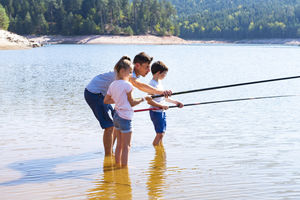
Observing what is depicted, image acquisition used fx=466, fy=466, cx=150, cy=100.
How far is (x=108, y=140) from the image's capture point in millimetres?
7008

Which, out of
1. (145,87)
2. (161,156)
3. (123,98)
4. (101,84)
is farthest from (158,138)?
(123,98)

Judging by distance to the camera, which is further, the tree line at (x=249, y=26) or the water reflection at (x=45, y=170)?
the tree line at (x=249, y=26)

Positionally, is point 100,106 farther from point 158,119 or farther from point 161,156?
point 161,156

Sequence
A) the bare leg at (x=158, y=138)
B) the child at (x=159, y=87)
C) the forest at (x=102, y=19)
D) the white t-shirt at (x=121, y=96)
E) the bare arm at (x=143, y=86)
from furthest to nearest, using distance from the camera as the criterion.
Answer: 1. the forest at (x=102, y=19)
2. the bare leg at (x=158, y=138)
3. the child at (x=159, y=87)
4. the bare arm at (x=143, y=86)
5. the white t-shirt at (x=121, y=96)

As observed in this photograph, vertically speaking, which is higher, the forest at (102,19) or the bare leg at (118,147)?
the forest at (102,19)

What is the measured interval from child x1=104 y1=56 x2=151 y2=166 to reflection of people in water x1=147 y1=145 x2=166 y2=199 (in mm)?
550

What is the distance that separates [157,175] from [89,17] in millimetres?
142351

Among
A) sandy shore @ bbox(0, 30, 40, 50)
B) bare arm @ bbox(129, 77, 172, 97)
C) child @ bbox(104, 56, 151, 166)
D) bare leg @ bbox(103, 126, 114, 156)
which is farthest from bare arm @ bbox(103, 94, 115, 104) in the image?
sandy shore @ bbox(0, 30, 40, 50)

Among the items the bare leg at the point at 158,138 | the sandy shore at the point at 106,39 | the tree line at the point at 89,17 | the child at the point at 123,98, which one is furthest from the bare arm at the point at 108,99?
the tree line at the point at 89,17

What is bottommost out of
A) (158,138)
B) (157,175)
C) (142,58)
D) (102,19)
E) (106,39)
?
(106,39)

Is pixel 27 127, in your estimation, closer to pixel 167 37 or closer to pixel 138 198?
pixel 138 198

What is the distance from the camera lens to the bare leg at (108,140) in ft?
22.4

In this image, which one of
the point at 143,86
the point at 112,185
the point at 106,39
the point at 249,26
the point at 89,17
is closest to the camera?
the point at 112,185

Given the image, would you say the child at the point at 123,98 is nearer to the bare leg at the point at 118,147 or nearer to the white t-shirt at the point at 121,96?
the white t-shirt at the point at 121,96
